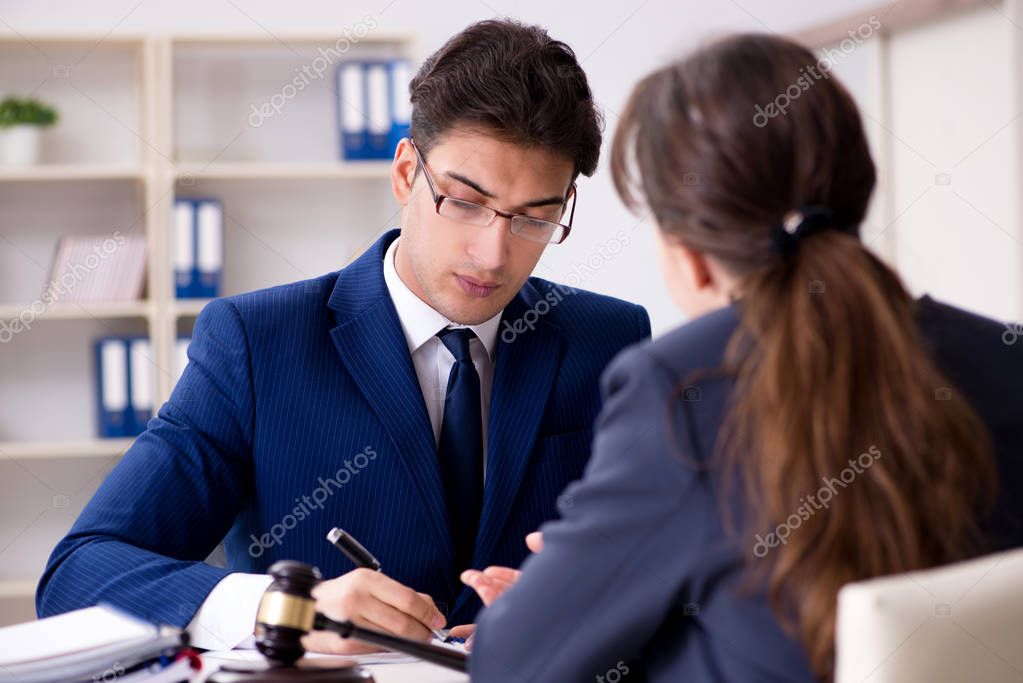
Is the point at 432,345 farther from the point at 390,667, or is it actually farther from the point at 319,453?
the point at 390,667

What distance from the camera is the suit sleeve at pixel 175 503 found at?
1450 millimetres

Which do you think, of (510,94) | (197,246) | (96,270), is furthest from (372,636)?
(96,270)

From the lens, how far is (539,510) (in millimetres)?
1746

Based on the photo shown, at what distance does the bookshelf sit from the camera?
3.78 meters

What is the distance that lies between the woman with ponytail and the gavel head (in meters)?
0.17

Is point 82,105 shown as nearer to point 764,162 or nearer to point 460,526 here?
point 460,526

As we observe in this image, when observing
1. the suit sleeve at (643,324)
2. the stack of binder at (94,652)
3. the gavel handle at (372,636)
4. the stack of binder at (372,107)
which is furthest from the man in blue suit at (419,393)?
the stack of binder at (372,107)

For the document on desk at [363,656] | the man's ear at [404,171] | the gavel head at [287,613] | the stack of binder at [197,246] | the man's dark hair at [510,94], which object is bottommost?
the document on desk at [363,656]

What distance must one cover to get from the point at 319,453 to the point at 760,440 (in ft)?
3.10

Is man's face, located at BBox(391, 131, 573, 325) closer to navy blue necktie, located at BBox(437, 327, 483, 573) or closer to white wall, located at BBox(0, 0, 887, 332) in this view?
navy blue necktie, located at BBox(437, 327, 483, 573)

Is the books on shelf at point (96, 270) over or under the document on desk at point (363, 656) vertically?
over

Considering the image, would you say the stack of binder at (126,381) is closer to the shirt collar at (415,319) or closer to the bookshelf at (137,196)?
the bookshelf at (137,196)

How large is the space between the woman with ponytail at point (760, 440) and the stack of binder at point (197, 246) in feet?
9.77

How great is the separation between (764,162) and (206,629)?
3.05 ft
